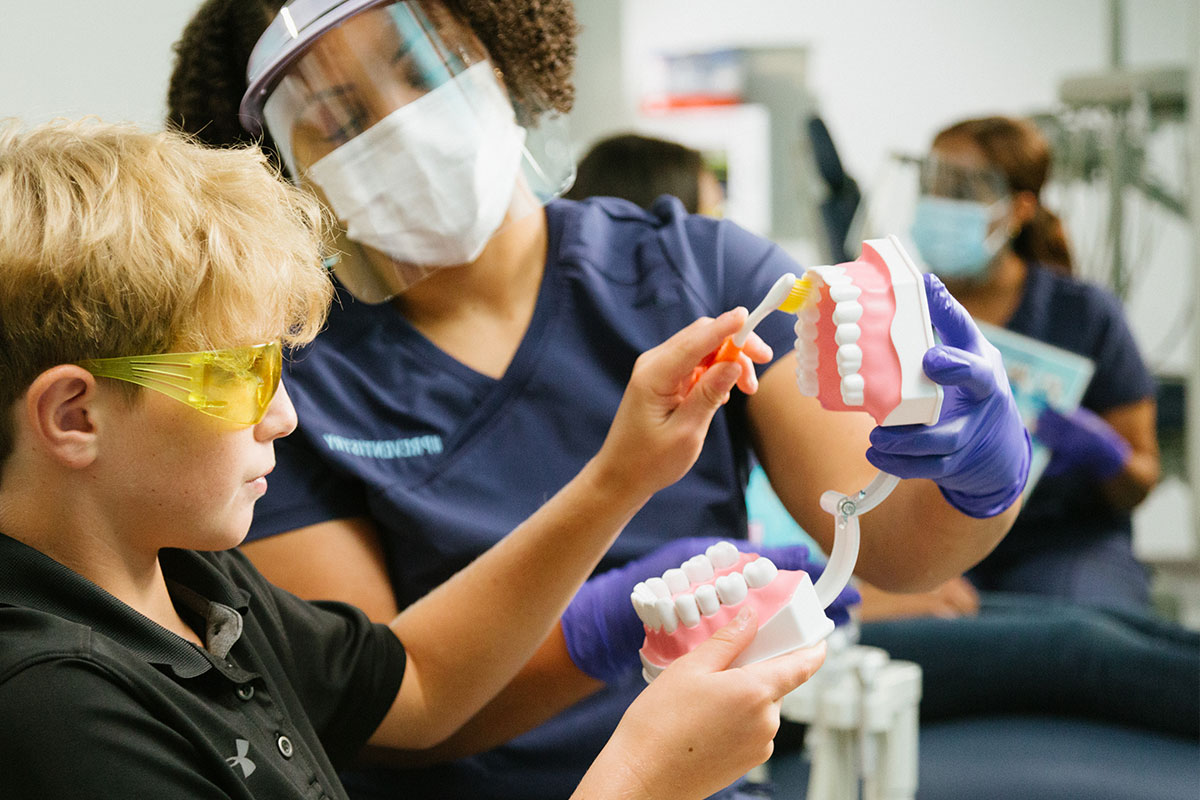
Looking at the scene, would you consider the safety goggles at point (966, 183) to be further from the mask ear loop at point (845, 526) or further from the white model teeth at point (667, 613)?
the white model teeth at point (667, 613)

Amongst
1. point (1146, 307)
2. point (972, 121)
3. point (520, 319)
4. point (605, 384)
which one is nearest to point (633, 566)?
point (605, 384)

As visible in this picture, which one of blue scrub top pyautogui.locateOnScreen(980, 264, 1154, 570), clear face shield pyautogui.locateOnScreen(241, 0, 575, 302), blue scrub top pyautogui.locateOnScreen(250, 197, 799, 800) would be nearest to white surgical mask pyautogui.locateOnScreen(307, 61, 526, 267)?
clear face shield pyautogui.locateOnScreen(241, 0, 575, 302)

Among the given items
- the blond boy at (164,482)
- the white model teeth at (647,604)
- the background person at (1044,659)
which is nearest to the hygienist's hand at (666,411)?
the blond boy at (164,482)

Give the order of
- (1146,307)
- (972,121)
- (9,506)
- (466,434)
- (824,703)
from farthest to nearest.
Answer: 1. (1146,307)
2. (972,121)
3. (824,703)
4. (466,434)
5. (9,506)

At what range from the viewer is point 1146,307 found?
13.3 ft

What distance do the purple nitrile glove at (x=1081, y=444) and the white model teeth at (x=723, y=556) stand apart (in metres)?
1.86

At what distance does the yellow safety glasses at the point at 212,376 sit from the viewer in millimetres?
705

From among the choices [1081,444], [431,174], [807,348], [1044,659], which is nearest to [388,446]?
[431,174]

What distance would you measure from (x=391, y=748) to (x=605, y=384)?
0.41m

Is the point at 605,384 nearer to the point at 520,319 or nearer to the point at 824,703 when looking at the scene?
the point at 520,319

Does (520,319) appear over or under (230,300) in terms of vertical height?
under

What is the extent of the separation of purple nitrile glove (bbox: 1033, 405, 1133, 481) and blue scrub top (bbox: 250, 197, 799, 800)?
160 cm

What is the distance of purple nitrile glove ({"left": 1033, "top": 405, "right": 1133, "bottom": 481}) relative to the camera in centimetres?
251

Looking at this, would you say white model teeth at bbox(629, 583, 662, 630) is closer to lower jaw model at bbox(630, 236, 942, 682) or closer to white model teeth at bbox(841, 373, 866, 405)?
lower jaw model at bbox(630, 236, 942, 682)
